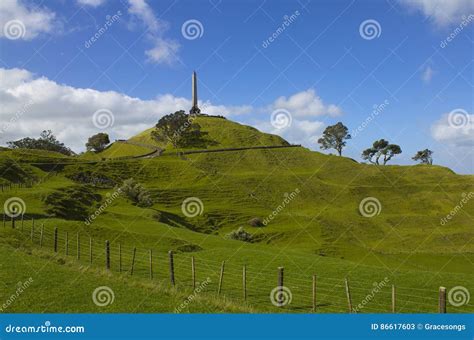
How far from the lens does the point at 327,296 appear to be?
30.8 metres

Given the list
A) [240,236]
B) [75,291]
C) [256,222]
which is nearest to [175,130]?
[256,222]

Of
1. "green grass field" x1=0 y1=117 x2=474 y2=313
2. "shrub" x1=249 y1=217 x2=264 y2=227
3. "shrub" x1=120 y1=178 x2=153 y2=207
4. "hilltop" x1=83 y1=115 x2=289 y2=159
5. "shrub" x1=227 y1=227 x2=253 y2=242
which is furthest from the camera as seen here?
"hilltop" x1=83 y1=115 x2=289 y2=159

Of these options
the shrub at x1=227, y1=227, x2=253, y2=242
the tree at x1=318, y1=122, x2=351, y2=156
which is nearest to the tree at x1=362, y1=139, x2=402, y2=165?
the tree at x1=318, y1=122, x2=351, y2=156

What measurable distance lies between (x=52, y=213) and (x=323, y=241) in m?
44.1

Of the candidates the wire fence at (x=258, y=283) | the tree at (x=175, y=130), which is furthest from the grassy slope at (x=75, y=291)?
the tree at (x=175, y=130)

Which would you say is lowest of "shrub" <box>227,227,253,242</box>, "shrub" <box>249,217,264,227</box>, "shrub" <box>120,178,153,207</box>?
"shrub" <box>227,227,253,242</box>

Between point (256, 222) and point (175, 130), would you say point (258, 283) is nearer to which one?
point (256, 222)

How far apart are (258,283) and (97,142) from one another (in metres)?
168

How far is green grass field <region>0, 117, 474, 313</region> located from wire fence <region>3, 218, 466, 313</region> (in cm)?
20

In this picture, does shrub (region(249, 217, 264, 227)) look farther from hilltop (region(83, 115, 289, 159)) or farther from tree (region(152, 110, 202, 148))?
tree (region(152, 110, 202, 148))

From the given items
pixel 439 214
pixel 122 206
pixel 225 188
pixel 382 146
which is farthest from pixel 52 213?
pixel 382 146

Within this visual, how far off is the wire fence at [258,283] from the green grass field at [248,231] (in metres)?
0.20

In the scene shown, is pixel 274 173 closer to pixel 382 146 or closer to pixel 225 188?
pixel 225 188

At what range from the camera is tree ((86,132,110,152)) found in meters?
190
